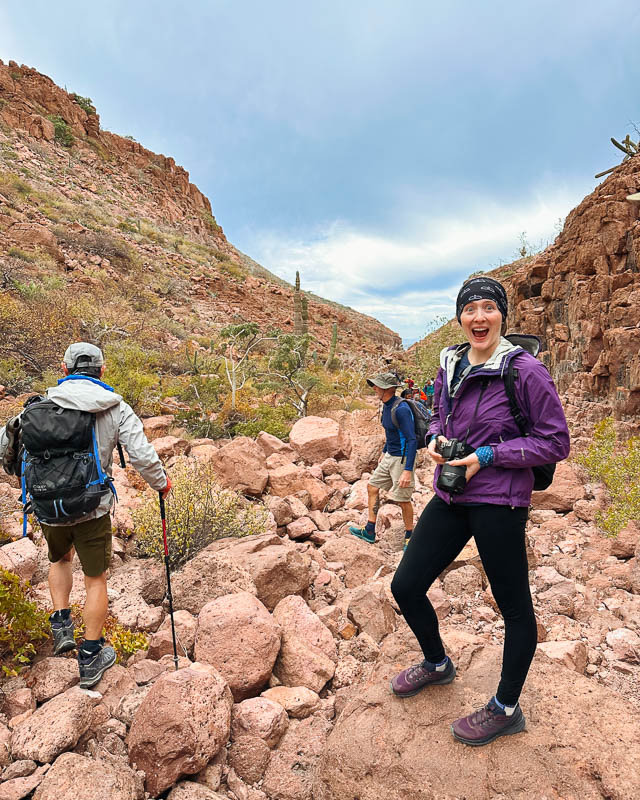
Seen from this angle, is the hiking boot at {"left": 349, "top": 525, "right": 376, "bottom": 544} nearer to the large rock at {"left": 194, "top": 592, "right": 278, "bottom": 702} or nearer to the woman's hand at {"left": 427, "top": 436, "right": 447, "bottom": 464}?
the large rock at {"left": 194, "top": 592, "right": 278, "bottom": 702}

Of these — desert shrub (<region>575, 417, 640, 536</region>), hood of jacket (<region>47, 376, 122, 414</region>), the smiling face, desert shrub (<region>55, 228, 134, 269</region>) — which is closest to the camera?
the smiling face

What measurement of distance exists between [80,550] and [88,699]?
0.79m

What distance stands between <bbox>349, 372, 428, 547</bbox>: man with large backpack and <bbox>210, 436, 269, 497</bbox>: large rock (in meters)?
1.46

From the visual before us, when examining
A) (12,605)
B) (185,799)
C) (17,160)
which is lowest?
(185,799)

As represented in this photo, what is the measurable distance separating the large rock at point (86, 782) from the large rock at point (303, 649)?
3.33 ft

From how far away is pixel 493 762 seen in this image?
170cm

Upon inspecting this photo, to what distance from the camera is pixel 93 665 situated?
2.42 meters

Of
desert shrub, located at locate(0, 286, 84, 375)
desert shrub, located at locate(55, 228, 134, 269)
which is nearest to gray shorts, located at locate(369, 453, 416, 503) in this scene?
desert shrub, located at locate(0, 286, 84, 375)

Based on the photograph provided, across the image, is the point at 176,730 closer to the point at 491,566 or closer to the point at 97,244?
the point at 491,566

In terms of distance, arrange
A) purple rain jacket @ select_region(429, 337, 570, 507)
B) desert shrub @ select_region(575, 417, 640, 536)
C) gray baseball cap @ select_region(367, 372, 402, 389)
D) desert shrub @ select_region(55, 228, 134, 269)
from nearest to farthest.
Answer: purple rain jacket @ select_region(429, 337, 570, 507), desert shrub @ select_region(575, 417, 640, 536), gray baseball cap @ select_region(367, 372, 402, 389), desert shrub @ select_region(55, 228, 134, 269)

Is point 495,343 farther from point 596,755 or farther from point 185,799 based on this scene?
point 185,799

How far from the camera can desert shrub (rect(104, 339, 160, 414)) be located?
7538 millimetres

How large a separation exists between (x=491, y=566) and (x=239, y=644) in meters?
1.64

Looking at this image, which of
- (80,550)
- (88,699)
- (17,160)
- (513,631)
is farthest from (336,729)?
(17,160)
